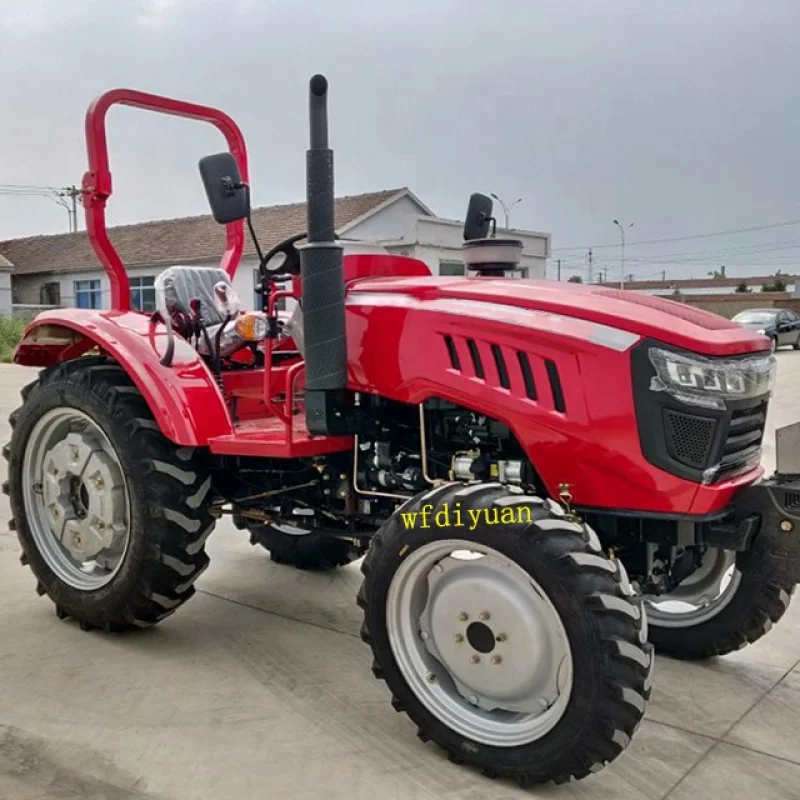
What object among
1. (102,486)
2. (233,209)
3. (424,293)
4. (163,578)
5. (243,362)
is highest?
(233,209)

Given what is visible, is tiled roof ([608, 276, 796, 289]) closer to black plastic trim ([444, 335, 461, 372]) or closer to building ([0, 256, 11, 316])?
building ([0, 256, 11, 316])

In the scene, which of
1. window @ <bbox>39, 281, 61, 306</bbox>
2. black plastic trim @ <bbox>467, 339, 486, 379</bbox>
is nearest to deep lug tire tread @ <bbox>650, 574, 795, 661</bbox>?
black plastic trim @ <bbox>467, 339, 486, 379</bbox>

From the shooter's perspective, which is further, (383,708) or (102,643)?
(102,643)

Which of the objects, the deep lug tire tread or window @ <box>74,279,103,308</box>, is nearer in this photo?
the deep lug tire tread

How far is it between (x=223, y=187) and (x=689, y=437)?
164cm

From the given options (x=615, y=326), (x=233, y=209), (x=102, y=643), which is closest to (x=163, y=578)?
(x=102, y=643)

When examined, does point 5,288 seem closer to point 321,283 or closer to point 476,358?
point 321,283

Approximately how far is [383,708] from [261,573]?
67.1 inches

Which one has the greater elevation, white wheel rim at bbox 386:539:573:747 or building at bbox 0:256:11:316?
building at bbox 0:256:11:316

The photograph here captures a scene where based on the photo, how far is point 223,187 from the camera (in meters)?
2.90

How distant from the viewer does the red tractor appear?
2.49 meters

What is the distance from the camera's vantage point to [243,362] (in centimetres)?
424

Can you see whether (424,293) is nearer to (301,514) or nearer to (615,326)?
(615,326)

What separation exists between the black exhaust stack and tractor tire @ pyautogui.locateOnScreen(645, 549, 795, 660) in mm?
1610
